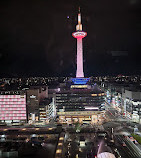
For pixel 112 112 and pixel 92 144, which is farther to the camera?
pixel 112 112

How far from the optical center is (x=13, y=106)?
112 feet

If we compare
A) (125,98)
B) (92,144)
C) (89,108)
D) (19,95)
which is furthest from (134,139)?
(19,95)

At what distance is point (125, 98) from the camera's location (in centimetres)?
3838

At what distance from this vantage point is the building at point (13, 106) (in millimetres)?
33525

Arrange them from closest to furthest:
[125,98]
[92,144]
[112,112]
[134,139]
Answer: [92,144] < [134,139] < [125,98] < [112,112]

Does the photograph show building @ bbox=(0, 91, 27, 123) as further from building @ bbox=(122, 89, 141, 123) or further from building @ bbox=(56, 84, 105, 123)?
building @ bbox=(122, 89, 141, 123)

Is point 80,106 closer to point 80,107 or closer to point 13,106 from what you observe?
point 80,107

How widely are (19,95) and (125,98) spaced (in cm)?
2680

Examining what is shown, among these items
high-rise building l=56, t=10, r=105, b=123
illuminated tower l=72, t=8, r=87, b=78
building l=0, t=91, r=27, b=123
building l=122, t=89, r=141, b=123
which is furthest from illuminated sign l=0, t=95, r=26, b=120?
building l=122, t=89, r=141, b=123

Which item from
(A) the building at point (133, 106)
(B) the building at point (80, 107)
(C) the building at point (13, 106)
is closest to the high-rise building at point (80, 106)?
(B) the building at point (80, 107)

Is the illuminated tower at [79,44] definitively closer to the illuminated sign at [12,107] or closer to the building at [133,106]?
the building at [133,106]

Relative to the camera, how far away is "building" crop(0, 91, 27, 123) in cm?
3353

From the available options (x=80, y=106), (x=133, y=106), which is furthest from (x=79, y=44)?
(x=133, y=106)

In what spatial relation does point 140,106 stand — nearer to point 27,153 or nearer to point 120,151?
point 120,151
